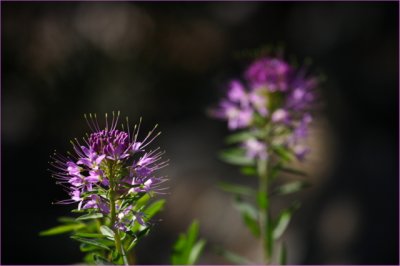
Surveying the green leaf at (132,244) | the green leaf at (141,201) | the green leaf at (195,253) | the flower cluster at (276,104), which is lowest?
the green leaf at (195,253)

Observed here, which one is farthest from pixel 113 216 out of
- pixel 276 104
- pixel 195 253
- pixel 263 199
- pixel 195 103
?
pixel 195 103

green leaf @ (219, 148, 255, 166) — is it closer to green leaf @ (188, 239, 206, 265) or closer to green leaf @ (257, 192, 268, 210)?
green leaf @ (257, 192, 268, 210)

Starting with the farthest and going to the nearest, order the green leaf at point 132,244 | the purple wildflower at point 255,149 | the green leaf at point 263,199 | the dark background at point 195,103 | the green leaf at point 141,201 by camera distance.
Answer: the dark background at point 195,103, the purple wildflower at point 255,149, the green leaf at point 263,199, the green leaf at point 141,201, the green leaf at point 132,244

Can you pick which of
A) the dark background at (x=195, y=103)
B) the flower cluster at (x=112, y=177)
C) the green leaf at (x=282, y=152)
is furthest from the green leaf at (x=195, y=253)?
the dark background at (x=195, y=103)

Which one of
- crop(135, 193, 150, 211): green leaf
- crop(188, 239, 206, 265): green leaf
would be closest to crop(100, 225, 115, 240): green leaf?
crop(135, 193, 150, 211): green leaf

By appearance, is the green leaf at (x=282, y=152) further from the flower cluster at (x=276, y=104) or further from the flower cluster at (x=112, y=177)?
the flower cluster at (x=112, y=177)

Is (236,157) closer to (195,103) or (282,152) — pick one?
(282,152)

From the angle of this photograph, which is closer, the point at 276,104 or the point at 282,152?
the point at 282,152

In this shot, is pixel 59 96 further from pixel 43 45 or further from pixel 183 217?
pixel 183 217
